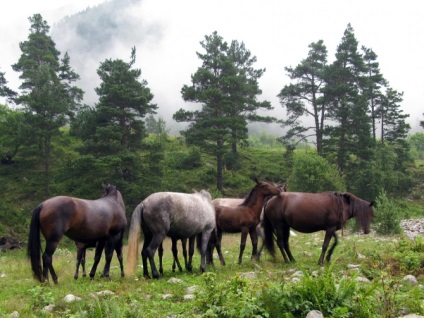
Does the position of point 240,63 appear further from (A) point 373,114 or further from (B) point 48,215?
→ (B) point 48,215

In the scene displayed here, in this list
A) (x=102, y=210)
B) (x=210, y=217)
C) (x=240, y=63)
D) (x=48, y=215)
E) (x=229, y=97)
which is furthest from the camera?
(x=240, y=63)

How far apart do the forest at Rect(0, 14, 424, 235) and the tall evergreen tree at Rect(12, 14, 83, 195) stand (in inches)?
5.5

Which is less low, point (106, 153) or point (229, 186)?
point (106, 153)

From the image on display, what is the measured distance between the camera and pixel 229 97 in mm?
40062

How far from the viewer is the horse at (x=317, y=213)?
11453 millimetres

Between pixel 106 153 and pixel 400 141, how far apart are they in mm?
42893

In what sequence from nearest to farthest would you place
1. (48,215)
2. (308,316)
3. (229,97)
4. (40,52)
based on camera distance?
(308,316) < (48,215) < (229,97) < (40,52)

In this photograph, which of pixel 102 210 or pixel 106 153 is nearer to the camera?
pixel 102 210

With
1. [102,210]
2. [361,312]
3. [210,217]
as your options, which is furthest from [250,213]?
[361,312]

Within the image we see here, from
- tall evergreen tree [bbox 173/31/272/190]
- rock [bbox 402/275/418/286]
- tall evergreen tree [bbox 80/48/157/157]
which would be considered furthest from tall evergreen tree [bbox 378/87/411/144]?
rock [bbox 402/275/418/286]

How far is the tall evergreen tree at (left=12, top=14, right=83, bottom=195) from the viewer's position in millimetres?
34344

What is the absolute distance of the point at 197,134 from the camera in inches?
1484

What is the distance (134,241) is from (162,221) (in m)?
0.85

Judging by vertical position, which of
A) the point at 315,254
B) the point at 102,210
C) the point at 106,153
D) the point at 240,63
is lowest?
the point at 315,254
